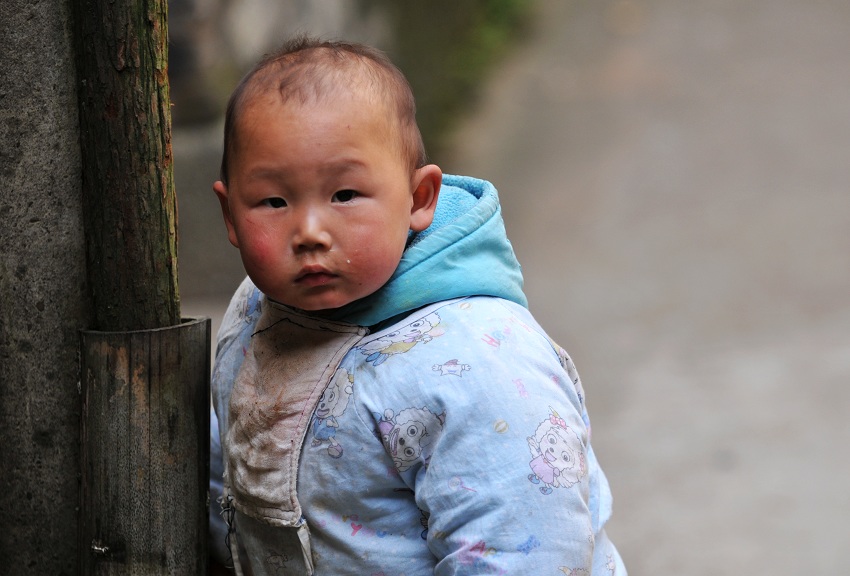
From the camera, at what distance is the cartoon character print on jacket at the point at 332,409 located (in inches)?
54.7

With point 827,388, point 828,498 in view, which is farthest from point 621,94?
point 828,498

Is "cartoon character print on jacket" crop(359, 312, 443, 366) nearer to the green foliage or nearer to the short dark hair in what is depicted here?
the short dark hair

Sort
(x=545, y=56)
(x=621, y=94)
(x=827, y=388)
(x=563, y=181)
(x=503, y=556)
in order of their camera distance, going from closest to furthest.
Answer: (x=503, y=556)
(x=827, y=388)
(x=563, y=181)
(x=621, y=94)
(x=545, y=56)

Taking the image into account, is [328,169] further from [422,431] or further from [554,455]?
[554,455]

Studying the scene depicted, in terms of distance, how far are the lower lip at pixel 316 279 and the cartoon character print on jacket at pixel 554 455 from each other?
0.33m

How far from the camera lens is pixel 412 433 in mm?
1344

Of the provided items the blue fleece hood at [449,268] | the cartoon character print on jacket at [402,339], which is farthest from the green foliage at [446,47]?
the cartoon character print on jacket at [402,339]

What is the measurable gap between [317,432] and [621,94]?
501cm

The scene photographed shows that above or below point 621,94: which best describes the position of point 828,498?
below

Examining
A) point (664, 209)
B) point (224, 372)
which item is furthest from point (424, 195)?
point (664, 209)

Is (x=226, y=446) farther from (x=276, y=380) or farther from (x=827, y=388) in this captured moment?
(x=827, y=388)

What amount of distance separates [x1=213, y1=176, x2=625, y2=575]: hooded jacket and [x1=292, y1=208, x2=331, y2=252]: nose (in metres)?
0.13

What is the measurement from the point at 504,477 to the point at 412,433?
0.13 metres

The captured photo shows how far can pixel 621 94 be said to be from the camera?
608 centimetres
